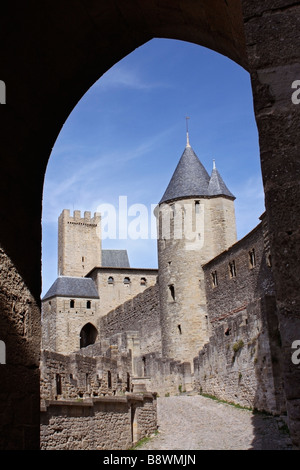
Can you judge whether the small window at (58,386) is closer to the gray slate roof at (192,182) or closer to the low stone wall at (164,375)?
the low stone wall at (164,375)

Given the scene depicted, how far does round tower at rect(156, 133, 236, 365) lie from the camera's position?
31938 mm

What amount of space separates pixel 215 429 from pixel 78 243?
4805 centimetres

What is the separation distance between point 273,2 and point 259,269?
25.1m

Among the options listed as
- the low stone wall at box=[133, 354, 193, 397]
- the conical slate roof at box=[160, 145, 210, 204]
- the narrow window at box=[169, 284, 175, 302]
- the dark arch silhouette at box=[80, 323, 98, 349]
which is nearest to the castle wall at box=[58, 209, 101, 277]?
the dark arch silhouette at box=[80, 323, 98, 349]

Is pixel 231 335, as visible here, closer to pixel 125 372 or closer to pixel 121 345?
pixel 125 372

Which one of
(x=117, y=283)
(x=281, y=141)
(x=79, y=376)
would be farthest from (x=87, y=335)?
(x=281, y=141)

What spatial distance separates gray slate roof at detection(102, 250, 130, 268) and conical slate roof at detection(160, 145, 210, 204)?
1091 inches

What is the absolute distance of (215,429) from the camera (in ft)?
53.0

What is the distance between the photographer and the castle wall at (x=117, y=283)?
1868 inches

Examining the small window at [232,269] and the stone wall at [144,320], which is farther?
the stone wall at [144,320]

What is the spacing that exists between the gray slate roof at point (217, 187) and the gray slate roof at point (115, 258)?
28742 millimetres

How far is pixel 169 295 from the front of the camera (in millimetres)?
33219

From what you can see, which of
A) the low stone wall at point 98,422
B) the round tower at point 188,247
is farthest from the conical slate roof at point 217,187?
the low stone wall at point 98,422

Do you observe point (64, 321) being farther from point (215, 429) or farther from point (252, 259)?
point (215, 429)
